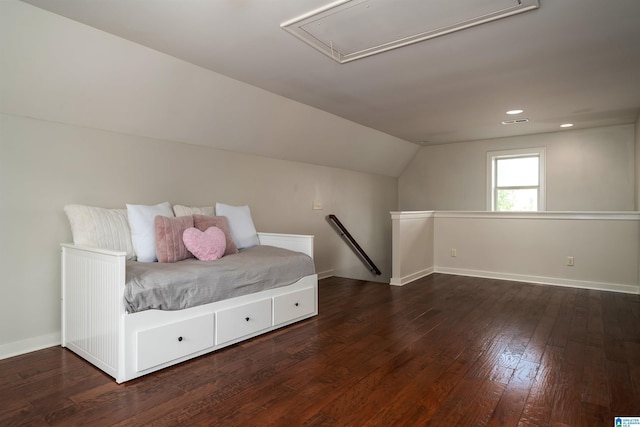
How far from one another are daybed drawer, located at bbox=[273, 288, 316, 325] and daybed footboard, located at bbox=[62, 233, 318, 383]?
23 mm

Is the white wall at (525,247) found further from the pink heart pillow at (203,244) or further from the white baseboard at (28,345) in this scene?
the white baseboard at (28,345)

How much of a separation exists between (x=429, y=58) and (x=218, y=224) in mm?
2163

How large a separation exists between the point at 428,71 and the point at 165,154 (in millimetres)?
2425

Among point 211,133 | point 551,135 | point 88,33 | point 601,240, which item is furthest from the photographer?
point 551,135

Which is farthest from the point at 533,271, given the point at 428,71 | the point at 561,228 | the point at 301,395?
the point at 301,395

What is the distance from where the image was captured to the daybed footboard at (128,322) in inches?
83.2

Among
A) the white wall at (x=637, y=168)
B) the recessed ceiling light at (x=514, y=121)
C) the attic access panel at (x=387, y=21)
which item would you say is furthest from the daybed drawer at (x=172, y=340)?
the white wall at (x=637, y=168)

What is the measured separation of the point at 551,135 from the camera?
555cm

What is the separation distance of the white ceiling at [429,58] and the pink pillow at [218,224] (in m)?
1.23

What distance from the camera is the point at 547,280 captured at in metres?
4.93

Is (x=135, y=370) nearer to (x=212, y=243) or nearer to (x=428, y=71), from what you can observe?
(x=212, y=243)

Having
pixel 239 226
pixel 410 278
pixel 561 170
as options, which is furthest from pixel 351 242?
pixel 561 170

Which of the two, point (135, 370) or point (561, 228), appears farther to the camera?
point (561, 228)

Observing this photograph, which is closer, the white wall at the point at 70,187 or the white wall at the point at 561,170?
the white wall at the point at 70,187
